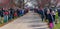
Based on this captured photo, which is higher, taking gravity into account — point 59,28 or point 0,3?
point 0,3

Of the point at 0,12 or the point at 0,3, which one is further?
the point at 0,12

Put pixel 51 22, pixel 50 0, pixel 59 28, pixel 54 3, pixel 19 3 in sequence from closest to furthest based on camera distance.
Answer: pixel 51 22 < pixel 59 28 < pixel 50 0 < pixel 54 3 < pixel 19 3

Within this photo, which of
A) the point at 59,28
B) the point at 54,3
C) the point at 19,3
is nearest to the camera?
the point at 59,28

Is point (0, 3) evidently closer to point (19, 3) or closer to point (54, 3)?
point (54, 3)

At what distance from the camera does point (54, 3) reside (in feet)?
176

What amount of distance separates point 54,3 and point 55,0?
4.21 ft

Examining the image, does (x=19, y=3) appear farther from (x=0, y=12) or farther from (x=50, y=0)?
(x=0, y=12)

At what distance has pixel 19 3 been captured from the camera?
7488 cm

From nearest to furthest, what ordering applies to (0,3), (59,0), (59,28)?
1. (59,28)
2. (0,3)
3. (59,0)

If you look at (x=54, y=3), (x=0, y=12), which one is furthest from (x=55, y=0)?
(x=0, y=12)

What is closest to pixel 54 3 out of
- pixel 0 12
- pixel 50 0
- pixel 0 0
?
pixel 50 0

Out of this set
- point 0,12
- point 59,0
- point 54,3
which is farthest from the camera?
point 59,0

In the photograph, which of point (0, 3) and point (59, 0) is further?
point (59, 0)

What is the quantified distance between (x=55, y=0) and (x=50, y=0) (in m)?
6.17
